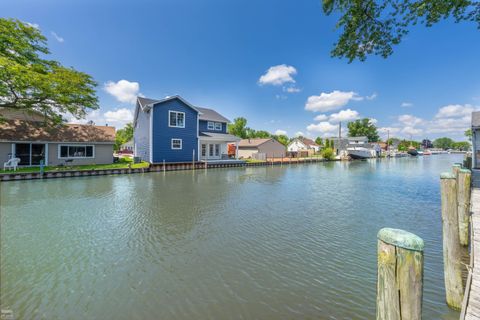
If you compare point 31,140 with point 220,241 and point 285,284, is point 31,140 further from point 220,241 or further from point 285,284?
point 285,284

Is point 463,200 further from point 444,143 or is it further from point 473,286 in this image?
point 444,143

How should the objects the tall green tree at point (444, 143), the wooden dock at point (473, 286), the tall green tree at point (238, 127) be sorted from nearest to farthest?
the wooden dock at point (473, 286)
the tall green tree at point (238, 127)
the tall green tree at point (444, 143)

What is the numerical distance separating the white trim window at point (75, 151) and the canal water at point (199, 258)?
13.6 metres

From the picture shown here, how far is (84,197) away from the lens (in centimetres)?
1104

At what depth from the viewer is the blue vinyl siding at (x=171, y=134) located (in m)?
23.3

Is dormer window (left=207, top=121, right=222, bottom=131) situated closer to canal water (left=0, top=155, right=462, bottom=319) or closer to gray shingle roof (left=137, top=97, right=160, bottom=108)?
gray shingle roof (left=137, top=97, right=160, bottom=108)

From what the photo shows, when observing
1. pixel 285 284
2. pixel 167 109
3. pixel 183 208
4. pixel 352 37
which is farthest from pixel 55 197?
pixel 352 37

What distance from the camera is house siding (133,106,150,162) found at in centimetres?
2414

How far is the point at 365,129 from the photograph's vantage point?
282 feet

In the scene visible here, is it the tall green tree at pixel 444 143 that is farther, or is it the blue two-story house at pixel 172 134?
the tall green tree at pixel 444 143

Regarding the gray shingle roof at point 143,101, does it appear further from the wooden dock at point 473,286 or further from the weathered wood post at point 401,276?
the wooden dock at point 473,286

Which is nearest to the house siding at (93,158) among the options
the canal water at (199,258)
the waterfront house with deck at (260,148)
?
the canal water at (199,258)

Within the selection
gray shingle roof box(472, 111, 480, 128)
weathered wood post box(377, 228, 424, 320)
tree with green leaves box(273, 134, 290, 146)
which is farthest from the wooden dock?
tree with green leaves box(273, 134, 290, 146)

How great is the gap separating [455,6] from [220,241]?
13779mm
